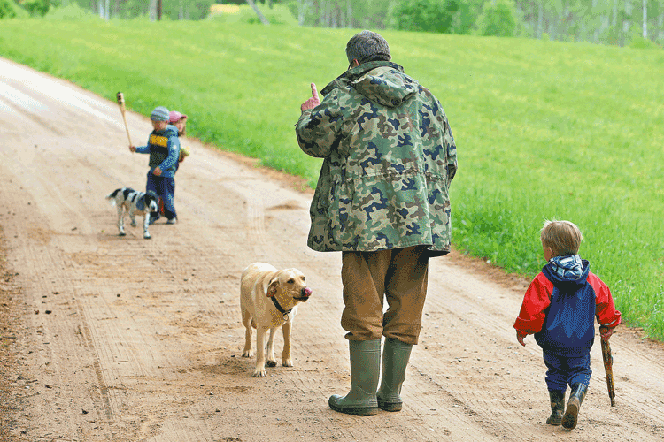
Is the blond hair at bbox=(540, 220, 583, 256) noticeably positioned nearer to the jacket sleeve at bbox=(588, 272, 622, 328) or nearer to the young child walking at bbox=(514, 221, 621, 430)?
the young child walking at bbox=(514, 221, 621, 430)

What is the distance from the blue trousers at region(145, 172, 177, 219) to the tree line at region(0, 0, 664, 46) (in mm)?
69924

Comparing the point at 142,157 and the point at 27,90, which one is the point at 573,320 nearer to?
the point at 142,157

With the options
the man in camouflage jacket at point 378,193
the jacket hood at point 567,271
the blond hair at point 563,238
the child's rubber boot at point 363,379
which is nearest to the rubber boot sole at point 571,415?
the jacket hood at point 567,271

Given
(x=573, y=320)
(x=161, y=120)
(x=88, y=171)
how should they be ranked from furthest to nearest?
(x=88, y=171), (x=161, y=120), (x=573, y=320)

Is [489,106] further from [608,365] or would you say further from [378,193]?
[378,193]

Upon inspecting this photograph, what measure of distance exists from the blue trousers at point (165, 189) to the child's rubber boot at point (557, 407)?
7.84 meters

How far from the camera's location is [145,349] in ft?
19.8

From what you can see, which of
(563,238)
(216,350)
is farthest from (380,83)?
(216,350)

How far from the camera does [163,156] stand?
1125cm

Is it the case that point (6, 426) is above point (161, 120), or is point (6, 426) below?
below

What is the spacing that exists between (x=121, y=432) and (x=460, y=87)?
28.6 meters

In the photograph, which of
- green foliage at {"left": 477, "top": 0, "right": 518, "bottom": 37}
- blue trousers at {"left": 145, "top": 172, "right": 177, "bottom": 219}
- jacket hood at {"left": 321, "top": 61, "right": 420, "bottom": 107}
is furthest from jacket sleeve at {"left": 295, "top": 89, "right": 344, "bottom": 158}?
green foliage at {"left": 477, "top": 0, "right": 518, "bottom": 37}

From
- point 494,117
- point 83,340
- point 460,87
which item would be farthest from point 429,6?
point 83,340

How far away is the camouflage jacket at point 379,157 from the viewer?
4.26 m
